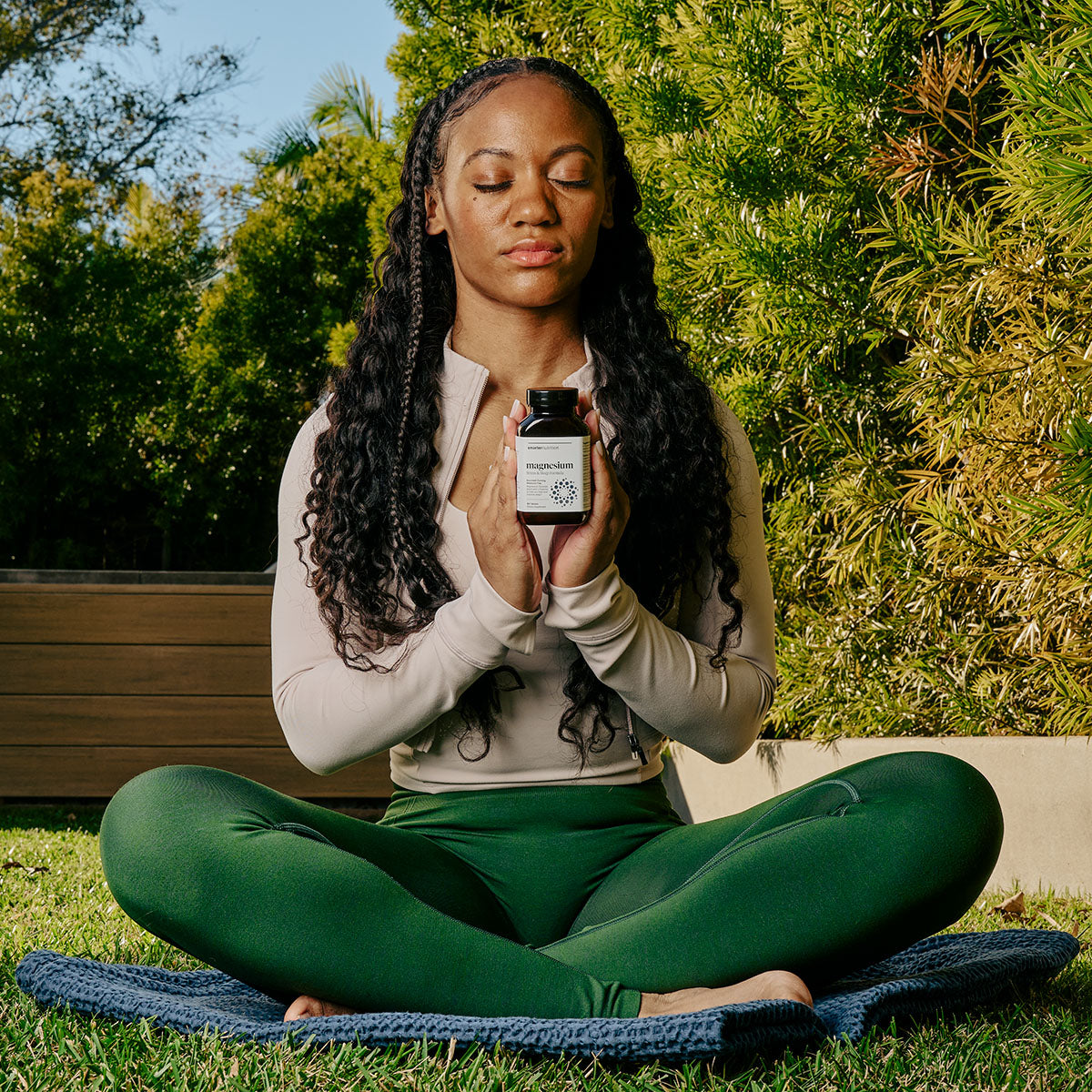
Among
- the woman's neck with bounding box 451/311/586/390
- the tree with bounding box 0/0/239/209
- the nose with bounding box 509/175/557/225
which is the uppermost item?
the tree with bounding box 0/0/239/209

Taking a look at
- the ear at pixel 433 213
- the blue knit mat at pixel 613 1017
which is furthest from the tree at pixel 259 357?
the blue knit mat at pixel 613 1017

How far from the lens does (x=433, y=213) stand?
1.90m

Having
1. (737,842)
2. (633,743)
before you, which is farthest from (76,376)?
(737,842)

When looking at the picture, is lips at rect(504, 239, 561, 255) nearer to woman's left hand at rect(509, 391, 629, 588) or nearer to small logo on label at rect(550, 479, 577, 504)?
woman's left hand at rect(509, 391, 629, 588)

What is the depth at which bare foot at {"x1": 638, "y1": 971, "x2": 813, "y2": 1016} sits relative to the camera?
1.35 meters

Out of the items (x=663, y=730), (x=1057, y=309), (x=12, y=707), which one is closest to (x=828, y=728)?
(x=1057, y=309)

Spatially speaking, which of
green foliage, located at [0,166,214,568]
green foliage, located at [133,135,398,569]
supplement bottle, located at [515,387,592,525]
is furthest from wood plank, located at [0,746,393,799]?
green foliage, located at [133,135,398,569]

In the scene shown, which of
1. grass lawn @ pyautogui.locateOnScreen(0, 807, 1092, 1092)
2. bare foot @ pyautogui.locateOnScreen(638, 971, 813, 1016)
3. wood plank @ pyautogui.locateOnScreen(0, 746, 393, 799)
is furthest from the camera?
wood plank @ pyautogui.locateOnScreen(0, 746, 393, 799)

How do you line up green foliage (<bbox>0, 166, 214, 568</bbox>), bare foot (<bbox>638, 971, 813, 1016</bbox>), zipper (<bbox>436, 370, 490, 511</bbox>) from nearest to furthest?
bare foot (<bbox>638, 971, 813, 1016</bbox>)
zipper (<bbox>436, 370, 490, 511</bbox>)
green foliage (<bbox>0, 166, 214, 568</bbox>)

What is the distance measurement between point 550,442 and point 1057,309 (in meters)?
1.59

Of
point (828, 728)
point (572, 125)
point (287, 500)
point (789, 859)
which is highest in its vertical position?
point (572, 125)

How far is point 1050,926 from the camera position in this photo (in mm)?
2377

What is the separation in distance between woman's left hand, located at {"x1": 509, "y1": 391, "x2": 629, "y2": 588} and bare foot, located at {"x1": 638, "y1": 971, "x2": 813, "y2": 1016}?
50 centimetres

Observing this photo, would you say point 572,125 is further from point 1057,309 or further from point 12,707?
point 12,707
